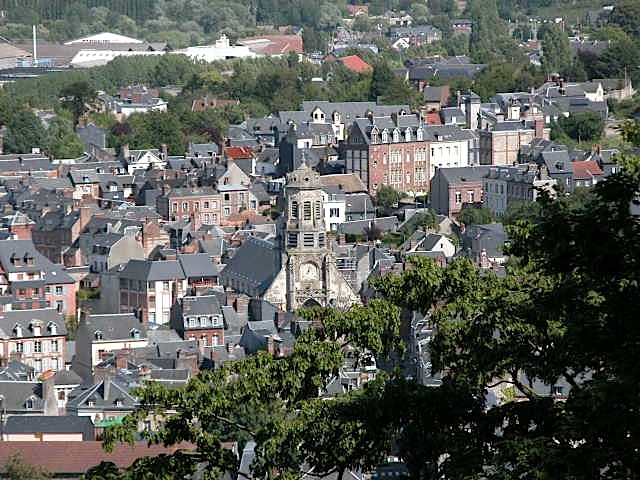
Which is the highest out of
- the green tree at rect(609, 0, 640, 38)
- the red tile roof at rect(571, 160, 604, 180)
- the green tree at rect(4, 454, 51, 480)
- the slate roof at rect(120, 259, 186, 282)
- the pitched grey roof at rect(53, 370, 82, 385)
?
the green tree at rect(609, 0, 640, 38)

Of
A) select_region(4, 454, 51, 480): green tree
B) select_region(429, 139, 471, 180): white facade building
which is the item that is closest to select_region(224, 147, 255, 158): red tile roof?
select_region(429, 139, 471, 180): white facade building

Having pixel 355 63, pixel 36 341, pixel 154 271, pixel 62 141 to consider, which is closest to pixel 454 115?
pixel 62 141

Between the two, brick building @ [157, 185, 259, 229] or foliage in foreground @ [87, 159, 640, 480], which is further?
brick building @ [157, 185, 259, 229]

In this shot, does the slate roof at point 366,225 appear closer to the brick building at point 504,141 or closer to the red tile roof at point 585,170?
the red tile roof at point 585,170

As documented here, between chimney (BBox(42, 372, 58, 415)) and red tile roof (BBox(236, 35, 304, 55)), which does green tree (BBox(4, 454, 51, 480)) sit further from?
red tile roof (BBox(236, 35, 304, 55))

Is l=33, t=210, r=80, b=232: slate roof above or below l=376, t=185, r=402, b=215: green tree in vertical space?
above

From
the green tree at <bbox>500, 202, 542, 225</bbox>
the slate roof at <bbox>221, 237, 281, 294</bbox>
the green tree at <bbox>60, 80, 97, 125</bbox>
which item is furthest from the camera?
the green tree at <bbox>60, 80, 97, 125</bbox>

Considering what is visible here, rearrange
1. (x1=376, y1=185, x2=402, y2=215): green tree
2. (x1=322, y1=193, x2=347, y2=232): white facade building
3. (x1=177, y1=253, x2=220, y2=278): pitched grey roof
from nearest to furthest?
(x1=177, y1=253, x2=220, y2=278): pitched grey roof, (x1=322, y1=193, x2=347, y2=232): white facade building, (x1=376, y1=185, x2=402, y2=215): green tree

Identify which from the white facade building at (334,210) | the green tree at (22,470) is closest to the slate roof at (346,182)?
the white facade building at (334,210)
